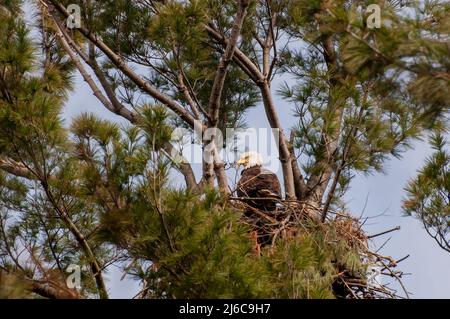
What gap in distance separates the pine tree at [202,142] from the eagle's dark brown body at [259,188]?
123 millimetres

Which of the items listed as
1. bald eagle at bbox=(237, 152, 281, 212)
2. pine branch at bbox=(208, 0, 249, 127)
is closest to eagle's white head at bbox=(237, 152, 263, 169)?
bald eagle at bbox=(237, 152, 281, 212)

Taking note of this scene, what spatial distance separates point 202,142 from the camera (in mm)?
5523

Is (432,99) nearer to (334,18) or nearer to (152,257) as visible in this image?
(334,18)

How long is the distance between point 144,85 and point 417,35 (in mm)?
2472

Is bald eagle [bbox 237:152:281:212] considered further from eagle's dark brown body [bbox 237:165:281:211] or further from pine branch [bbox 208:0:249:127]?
pine branch [bbox 208:0:249:127]

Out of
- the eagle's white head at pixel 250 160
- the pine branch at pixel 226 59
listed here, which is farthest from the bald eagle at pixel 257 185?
the pine branch at pixel 226 59

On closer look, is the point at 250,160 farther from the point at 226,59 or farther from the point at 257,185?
the point at 226,59

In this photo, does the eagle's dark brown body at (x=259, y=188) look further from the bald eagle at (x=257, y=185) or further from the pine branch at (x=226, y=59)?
the pine branch at (x=226, y=59)

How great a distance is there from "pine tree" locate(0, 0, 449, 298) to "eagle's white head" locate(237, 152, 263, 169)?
186 mm

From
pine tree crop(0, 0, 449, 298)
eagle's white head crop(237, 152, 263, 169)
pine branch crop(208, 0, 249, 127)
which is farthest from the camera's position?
eagle's white head crop(237, 152, 263, 169)

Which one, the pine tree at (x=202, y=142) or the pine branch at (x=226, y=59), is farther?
the pine branch at (x=226, y=59)

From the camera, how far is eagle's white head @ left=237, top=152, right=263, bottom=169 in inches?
236

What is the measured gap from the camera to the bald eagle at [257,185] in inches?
224

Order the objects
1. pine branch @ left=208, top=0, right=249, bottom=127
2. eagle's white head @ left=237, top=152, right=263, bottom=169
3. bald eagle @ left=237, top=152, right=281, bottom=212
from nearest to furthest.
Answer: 1. pine branch @ left=208, top=0, right=249, bottom=127
2. bald eagle @ left=237, top=152, right=281, bottom=212
3. eagle's white head @ left=237, top=152, right=263, bottom=169
